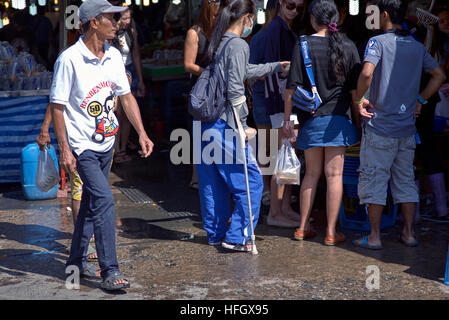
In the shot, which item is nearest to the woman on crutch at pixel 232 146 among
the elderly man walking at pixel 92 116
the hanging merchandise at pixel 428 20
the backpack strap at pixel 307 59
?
the backpack strap at pixel 307 59

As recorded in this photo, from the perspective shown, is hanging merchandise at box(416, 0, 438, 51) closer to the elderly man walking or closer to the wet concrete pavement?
the wet concrete pavement

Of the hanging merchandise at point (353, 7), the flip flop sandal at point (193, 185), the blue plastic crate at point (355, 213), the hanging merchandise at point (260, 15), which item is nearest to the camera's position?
the blue plastic crate at point (355, 213)

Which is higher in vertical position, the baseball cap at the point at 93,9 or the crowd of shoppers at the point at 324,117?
the baseball cap at the point at 93,9

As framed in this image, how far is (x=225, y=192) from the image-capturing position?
230 inches

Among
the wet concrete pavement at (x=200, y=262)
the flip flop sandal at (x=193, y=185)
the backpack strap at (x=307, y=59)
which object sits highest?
the backpack strap at (x=307, y=59)

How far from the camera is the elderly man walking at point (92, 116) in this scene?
4.71 metres

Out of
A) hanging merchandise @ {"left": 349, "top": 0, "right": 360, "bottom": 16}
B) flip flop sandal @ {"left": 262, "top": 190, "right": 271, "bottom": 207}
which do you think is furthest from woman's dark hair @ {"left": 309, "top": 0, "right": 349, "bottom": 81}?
flip flop sandal @ {"left": 262, "top": 190, "right": 271, "bottom": 207}

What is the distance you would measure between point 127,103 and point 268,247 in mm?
1739

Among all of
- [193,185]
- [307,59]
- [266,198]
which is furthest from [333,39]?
[193,185]

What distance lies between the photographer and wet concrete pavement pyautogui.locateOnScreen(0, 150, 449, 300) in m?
4.77

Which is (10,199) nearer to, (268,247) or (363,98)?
(268,247)

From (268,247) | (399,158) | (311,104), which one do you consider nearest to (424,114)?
(399,158)

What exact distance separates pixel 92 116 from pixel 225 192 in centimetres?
152

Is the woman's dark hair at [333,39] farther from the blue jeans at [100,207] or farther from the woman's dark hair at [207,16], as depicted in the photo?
the blue jeans at [100,207]
